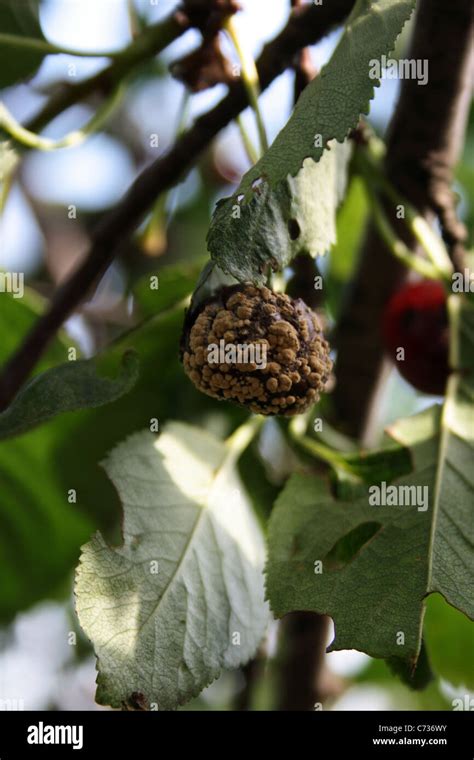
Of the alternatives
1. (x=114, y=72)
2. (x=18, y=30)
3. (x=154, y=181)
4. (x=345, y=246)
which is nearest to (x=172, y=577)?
(x=154, y=181)

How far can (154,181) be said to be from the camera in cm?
113

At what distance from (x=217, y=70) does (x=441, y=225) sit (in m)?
0.37

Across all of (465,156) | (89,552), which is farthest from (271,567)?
(465,156)

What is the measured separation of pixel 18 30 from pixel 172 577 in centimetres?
75

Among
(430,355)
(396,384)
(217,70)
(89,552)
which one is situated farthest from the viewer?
(396,384)

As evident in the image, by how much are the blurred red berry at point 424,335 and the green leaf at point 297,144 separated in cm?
45

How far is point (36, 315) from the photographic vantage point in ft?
4.36

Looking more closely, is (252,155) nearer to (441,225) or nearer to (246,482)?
(441,225)

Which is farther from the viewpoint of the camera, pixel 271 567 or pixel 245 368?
pixel 271 567

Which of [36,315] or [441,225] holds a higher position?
[441,225]

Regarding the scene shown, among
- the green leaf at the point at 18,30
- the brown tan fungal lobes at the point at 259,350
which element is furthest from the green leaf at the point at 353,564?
the green leaf at the point at 18,30

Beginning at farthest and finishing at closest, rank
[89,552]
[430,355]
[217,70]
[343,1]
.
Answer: [430,355] → [217,70] → [343,1] → [89,552]

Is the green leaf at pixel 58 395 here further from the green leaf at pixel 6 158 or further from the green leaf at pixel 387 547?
the green leaf at pixel 6 158
